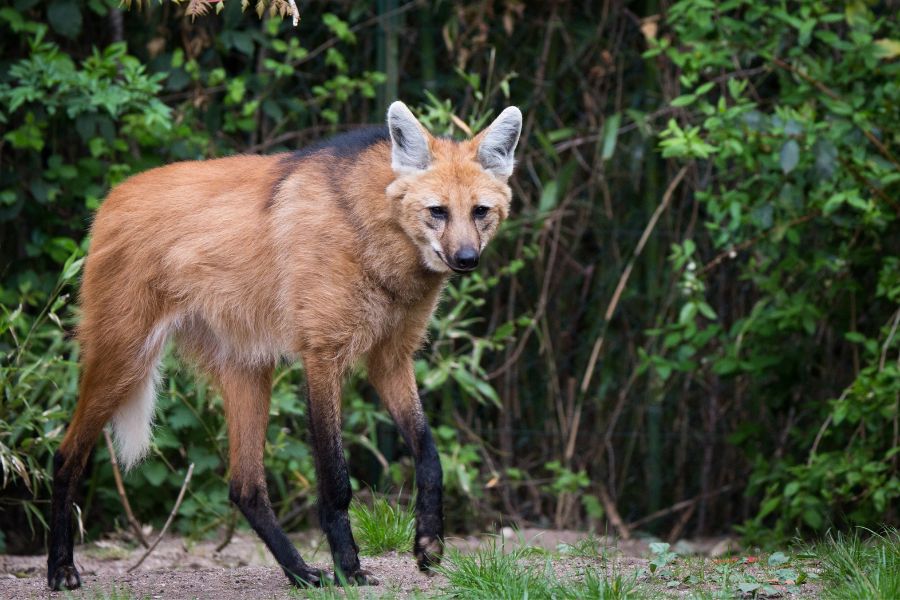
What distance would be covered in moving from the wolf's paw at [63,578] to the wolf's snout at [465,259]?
1427 millimetres

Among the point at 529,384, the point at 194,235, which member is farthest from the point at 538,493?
the point at 194,235

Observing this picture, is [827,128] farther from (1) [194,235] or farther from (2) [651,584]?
(1) [194,235]

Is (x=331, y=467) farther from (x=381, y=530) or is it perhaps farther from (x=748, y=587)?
(x=748, y=587)

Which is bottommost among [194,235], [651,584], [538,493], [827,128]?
[538,493]

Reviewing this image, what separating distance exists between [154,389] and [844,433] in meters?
2.88

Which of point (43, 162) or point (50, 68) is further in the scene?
point (43, 162)

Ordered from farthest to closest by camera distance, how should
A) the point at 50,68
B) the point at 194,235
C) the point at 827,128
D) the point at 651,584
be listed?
the point at 50,68, the point at 827,128, the point at 194,235, the point at 651,584

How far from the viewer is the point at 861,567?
8.34ft

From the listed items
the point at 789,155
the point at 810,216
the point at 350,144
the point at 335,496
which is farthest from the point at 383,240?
the point at 810,216

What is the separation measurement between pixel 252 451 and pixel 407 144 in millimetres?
1040

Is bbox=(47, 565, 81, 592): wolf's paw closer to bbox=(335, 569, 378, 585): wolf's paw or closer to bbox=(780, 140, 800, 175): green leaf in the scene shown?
bbox=(335, 569, 378, 585): wolf's paw

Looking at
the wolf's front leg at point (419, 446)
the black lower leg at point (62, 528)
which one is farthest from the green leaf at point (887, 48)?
the black lower leg at point (62, 528)

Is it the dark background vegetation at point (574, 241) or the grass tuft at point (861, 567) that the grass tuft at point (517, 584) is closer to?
the grass tuft at point (861, 567)

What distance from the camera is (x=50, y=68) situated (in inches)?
165
